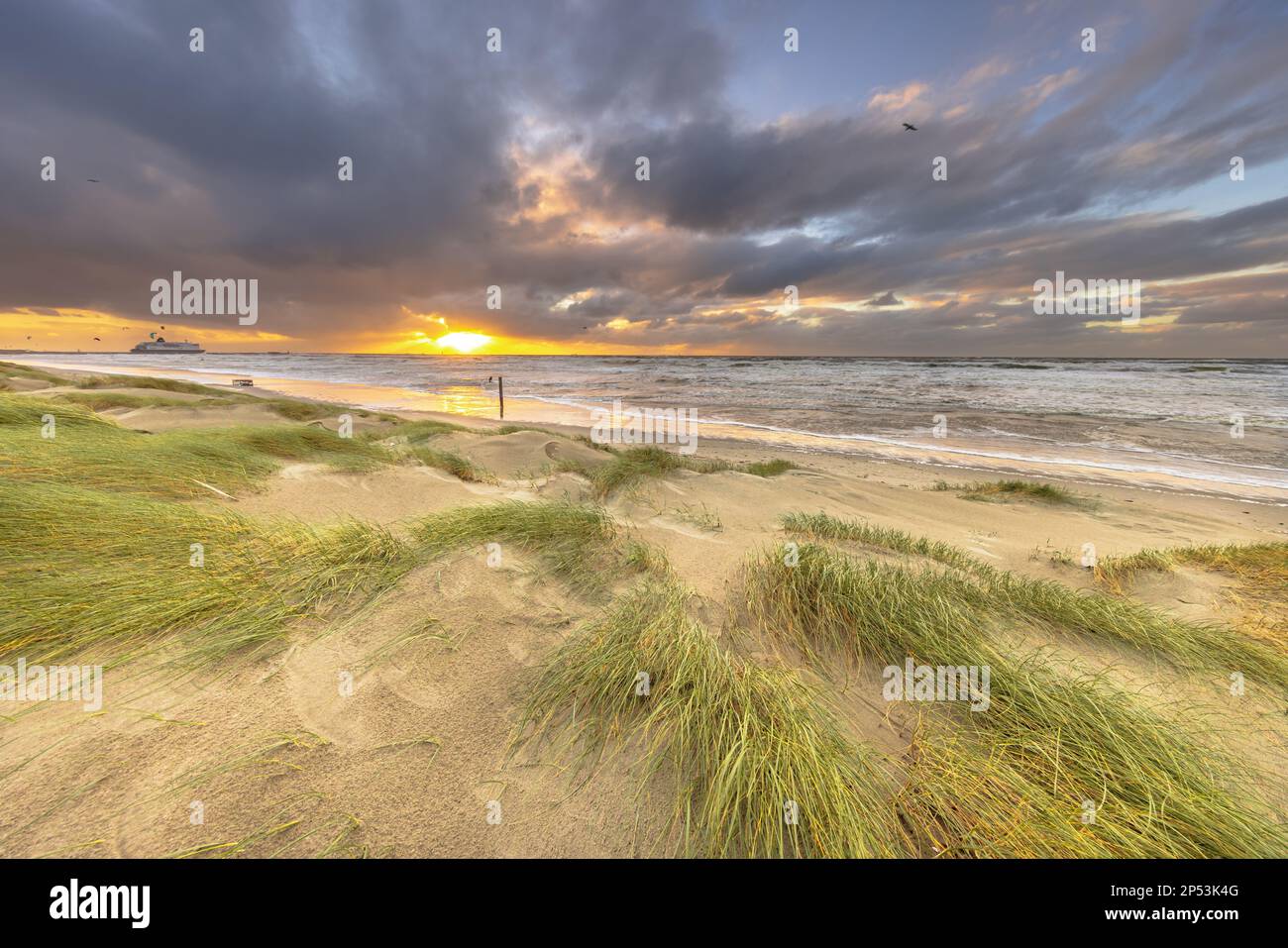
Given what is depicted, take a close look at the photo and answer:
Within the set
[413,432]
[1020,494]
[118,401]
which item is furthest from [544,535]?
[118,401]

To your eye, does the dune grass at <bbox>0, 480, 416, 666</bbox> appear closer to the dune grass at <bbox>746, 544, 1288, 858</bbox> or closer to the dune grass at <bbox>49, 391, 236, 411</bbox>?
the dune grass at <bbox>746, 544, 1288, 858</bbox>

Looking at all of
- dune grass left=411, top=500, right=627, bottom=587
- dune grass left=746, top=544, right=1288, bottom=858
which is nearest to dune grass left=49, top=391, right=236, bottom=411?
dune grass left=411, top=500, right=627, bottom=587

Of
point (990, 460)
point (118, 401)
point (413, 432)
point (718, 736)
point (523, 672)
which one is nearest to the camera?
point (718, 736)

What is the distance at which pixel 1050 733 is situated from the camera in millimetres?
2125

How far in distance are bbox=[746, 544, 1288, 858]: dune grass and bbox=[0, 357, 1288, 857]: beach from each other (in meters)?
0.02

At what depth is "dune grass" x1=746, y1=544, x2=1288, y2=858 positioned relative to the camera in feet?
5.75

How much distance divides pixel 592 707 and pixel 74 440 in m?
7.35

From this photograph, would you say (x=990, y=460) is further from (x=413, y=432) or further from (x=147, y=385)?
(x=147, y=385)

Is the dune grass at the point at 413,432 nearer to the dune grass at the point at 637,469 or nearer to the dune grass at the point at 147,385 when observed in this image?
the dune grass at the point at 637,469

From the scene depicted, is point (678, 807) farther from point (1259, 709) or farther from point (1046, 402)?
point (1046, 402)

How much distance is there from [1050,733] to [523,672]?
2.62 metres

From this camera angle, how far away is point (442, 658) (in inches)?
101

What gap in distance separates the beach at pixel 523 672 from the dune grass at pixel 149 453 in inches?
2.4
